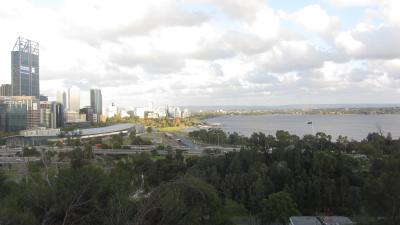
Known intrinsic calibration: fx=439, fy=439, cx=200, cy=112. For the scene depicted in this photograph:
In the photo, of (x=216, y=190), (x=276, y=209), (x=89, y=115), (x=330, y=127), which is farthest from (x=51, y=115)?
(x=276, y=209)

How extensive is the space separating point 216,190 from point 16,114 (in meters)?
29.1

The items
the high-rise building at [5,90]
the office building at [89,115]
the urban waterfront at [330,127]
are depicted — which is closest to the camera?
the urban waterfront at [330,127]

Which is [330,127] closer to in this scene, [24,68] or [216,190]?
[24,68]

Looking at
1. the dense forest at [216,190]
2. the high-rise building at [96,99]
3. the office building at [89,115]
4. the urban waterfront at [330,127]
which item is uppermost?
the high-rise building at [96,99]

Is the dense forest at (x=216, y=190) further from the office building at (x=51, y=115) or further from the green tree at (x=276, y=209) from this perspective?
the office building at (x=51, y=115)

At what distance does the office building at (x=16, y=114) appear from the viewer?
33.4m

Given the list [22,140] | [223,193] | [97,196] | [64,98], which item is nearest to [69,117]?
[64,98]

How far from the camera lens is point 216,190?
8438 millimetres

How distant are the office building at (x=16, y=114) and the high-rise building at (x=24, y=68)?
640cm

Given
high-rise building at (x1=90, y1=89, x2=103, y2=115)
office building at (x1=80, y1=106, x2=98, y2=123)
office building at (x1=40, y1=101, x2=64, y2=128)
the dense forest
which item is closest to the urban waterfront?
the dense forest

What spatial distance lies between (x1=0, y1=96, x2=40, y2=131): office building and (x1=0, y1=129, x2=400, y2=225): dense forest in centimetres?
1842

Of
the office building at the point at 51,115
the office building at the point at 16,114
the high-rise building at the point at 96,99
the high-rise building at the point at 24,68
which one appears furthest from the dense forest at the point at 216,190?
the high-rise building at the point at 96,99

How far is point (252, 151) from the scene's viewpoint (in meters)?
13.0

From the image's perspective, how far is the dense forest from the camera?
14.5 ft
